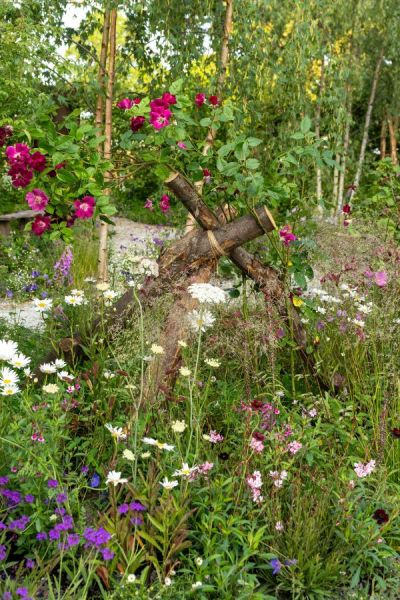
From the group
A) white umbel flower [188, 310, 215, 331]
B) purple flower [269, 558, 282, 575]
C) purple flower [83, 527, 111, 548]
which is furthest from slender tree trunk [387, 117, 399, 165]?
purple flower [83, 527, 111, 548]

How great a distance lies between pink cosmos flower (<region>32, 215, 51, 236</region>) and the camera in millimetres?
3291

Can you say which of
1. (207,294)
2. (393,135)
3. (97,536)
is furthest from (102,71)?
(393,135)

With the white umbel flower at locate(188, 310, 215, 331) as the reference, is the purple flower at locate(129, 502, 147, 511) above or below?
below

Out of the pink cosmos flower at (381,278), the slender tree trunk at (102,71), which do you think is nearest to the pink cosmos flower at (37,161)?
the pink cosmos flower at (381,278)

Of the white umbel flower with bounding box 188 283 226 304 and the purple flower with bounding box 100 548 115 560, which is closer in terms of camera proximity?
the purple flower with bounding box 100 548 115 560

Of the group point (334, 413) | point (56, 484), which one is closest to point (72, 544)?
point (56, 484)

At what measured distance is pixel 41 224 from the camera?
10.9ft

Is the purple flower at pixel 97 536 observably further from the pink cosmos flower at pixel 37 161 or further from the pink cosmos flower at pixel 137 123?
the pink cosmos flower at pixel 137 123

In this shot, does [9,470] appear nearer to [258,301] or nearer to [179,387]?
[179,387]

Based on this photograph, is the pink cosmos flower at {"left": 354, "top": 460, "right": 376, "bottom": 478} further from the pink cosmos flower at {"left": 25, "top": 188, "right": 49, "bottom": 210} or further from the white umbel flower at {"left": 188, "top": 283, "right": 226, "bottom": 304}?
the pink cosmos flower at {"left": 25, "top": 188, "right": 49, "bottom": 210}

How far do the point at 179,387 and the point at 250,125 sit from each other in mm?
3790

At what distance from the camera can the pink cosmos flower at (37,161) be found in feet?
10.4

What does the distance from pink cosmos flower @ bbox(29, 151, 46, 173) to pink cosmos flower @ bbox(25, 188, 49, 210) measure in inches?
4.0

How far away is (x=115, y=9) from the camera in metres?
5.70
